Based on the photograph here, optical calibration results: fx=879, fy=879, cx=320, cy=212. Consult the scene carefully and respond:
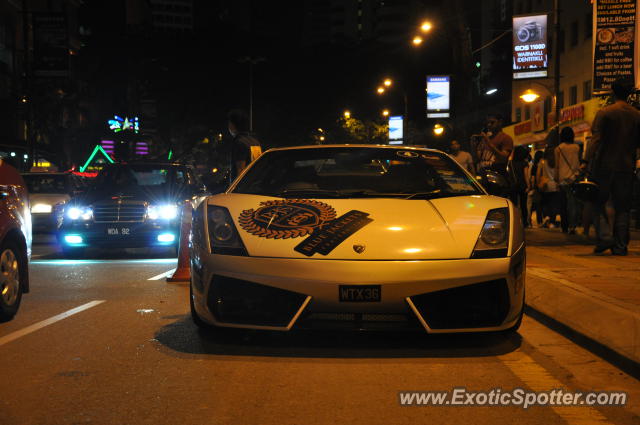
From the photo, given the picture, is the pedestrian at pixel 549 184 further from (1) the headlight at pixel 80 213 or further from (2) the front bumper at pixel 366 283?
(2) the front bumper at pixel 366 283

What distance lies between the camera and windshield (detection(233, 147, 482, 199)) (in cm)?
683

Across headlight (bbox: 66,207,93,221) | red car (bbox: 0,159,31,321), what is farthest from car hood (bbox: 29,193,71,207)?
red car (bbox: 0,159,31,321)

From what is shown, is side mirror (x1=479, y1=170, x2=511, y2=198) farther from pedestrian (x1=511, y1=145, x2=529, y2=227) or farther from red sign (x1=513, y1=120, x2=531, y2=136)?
red sign (x1=513, y1=120, x2=531, y2=136)

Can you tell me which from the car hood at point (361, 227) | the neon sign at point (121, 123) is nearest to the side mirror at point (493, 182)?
the car hood at point (361, 227)

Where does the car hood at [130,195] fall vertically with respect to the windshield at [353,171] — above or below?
below

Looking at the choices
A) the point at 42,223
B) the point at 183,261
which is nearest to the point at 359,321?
the point at 183,261

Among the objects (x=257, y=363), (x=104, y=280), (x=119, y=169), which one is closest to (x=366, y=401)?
(x=257, y=363)

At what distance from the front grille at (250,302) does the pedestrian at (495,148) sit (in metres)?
8.74

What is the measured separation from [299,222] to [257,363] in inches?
37.1

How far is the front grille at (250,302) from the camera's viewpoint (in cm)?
532

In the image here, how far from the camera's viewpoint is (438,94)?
4616 cm

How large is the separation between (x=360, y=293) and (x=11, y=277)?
331cm

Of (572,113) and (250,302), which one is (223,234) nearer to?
(250,302)

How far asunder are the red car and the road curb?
4265 mm
